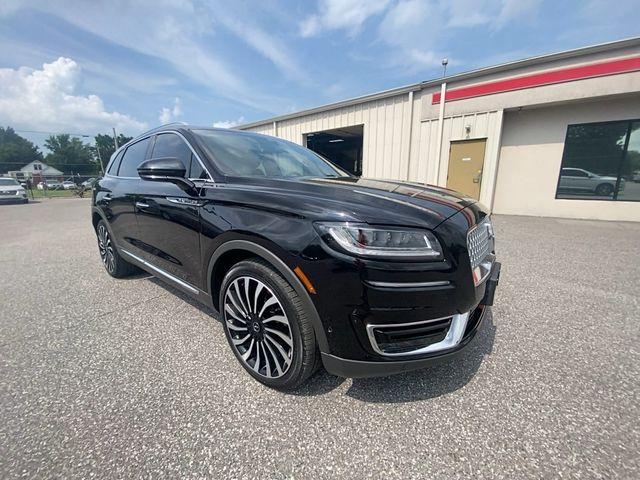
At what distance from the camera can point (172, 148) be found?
2652 mm

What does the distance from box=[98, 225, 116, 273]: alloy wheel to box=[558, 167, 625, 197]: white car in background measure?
11022 mm

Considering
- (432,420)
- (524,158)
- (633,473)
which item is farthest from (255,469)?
(524,158)

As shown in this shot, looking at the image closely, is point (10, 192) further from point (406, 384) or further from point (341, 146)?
point (406, 384)

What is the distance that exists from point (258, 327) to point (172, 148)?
1.86 metres

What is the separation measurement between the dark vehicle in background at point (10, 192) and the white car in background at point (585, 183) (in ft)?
84.8

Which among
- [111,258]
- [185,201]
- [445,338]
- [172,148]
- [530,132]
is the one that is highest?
[530,132]

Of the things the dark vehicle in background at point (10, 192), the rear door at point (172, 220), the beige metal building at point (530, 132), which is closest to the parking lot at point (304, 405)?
the rear door at point (172, 220)

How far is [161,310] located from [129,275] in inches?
56.3

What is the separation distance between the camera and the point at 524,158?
29.0 ft

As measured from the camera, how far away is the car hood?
1.49 metres

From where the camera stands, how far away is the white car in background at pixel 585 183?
26.5 ft

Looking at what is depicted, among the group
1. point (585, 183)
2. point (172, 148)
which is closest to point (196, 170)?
point (172, 148)

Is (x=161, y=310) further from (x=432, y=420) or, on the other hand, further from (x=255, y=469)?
(x=432, y=420)

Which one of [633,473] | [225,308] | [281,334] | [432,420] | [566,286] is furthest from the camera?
[566,286]
